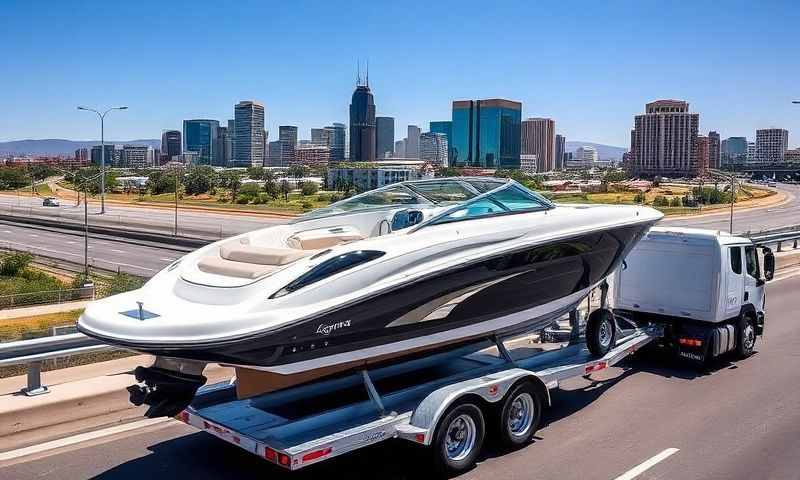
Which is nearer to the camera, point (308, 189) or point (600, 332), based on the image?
point (600, 332)

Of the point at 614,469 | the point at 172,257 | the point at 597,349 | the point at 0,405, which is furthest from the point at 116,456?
the point at 172,257

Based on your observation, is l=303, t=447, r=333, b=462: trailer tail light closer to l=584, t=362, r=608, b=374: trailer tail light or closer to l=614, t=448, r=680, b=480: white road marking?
l=614, t=448, r=680, b=480: white road marking

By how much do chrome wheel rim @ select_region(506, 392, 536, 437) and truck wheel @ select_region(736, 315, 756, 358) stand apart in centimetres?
532

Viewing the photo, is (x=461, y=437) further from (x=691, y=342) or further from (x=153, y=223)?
(x=153, y=223)

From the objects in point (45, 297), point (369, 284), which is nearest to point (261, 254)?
point (369, 284)

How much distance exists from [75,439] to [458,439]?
390 cm

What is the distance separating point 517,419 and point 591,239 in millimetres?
2617

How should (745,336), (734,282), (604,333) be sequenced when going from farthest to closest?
1. (745,336)
2. (734,282)
3. (604,333)

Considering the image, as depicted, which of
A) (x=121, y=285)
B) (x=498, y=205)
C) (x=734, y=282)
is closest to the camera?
(x=498, y=205)

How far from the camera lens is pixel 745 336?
1215cm

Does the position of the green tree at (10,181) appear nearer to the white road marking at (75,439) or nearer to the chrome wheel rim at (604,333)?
the white road marking at (75,439)

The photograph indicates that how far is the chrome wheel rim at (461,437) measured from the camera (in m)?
7.40

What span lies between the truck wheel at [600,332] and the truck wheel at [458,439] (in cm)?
281

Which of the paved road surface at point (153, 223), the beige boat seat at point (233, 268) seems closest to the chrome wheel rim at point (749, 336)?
the beige boat seat at point (233, 268)
